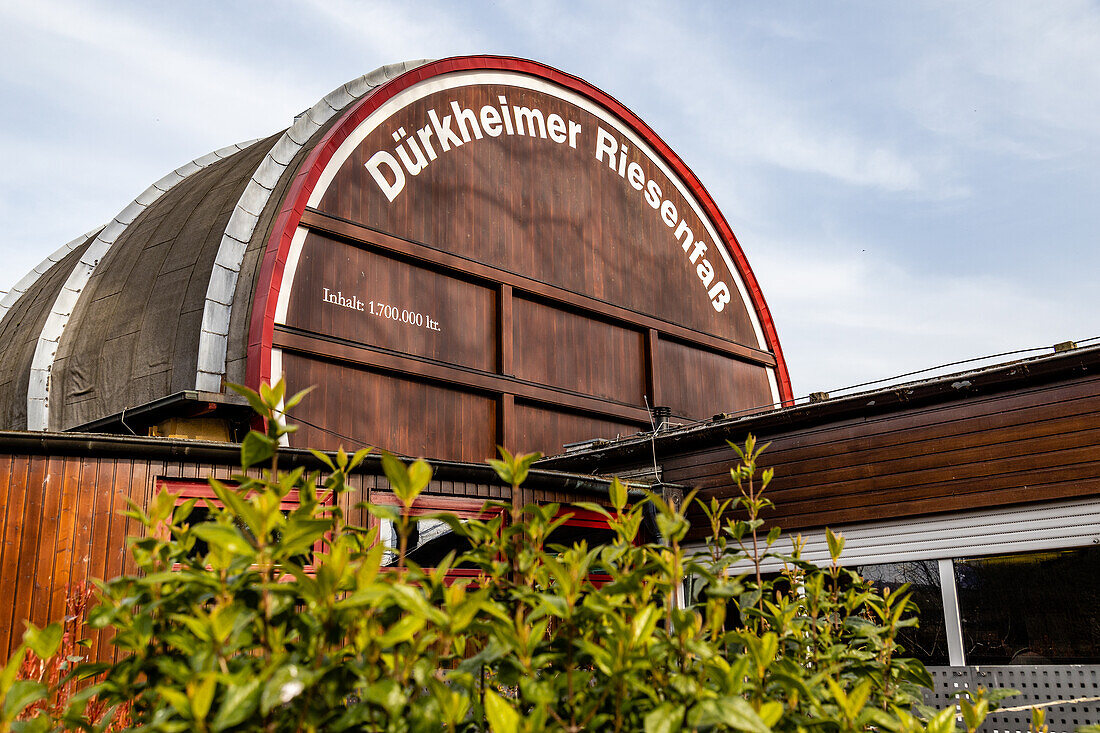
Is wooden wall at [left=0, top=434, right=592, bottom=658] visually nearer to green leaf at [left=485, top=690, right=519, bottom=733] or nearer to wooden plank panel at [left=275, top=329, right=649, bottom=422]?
wooden plank panel at [left=275, top=329, right=649, bottom=422]

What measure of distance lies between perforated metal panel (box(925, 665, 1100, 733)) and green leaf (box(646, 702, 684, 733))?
12.7 feet

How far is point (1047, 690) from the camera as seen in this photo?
5098 mm

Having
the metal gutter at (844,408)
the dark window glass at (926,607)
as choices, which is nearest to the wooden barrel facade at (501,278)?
the metal gutter at (844,408)

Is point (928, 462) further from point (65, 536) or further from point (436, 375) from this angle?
point (65, 536)

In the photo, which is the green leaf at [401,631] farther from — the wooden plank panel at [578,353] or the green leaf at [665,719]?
the wooden plank panel at [578,353]

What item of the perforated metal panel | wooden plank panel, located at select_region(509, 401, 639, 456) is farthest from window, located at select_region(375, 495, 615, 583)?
the perforated metal panel

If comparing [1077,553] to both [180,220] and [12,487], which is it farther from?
[180,220]

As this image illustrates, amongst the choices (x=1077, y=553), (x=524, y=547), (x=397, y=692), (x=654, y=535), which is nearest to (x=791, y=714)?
(x=524, y=547)

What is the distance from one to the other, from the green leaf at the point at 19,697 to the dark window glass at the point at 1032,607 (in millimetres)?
9340

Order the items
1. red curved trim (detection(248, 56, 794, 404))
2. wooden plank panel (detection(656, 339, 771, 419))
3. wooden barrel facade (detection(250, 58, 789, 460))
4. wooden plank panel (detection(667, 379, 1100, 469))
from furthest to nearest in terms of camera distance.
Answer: wooden plank panel (detection(656, 339, 771, 419)) → wooden barrel facade (detection(250, 58, 789, 460)) → red curved trim (detection(248, 56, 794, 404)) → wooden plank panel (detection(667, 379, 1100, 469))

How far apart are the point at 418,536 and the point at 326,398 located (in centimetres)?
304

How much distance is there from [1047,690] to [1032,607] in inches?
175

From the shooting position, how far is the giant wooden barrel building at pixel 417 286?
37.9 ft

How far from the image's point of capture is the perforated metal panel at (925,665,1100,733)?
501 cm
